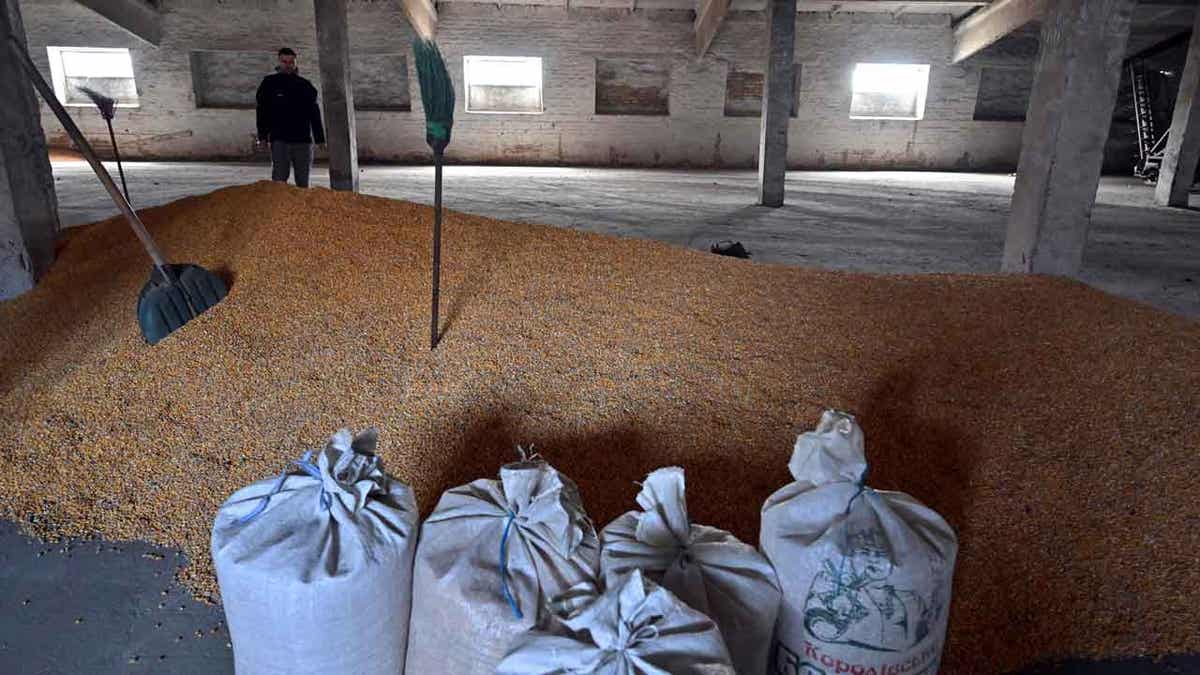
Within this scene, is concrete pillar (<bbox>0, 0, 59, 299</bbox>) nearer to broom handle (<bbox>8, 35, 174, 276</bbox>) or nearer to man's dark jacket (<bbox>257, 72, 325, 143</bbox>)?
broom handle (<bbox>8, 35, 174, 276</bbox>)

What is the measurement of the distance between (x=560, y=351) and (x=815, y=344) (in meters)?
0.90

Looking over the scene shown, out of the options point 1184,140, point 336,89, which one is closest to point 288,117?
point 336,89

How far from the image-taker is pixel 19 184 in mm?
3121

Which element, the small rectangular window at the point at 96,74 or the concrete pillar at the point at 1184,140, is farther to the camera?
the small rectangular window at the point at 96,74

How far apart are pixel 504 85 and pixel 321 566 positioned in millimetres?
12556

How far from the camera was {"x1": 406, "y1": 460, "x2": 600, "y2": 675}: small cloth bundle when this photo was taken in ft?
3.56

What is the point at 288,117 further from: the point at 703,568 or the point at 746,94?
the point at 746,94

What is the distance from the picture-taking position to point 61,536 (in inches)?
70.5

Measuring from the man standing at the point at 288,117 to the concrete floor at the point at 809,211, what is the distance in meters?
1.47

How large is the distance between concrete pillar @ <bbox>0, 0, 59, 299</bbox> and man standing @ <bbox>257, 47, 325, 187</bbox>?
260 centimetres

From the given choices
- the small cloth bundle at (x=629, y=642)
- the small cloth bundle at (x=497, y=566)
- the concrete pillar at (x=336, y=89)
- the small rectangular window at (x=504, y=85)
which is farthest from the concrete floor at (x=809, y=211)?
the small cloth bundle at (x=629, y=642)

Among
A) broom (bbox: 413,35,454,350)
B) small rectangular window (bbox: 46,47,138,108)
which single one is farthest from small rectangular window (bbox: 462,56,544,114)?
broom (bbox: 413,35,454,350)

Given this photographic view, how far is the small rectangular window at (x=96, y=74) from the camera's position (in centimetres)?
1179

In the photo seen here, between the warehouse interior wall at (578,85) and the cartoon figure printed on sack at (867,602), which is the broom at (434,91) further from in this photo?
the warehouse interior wall at (578,85)
